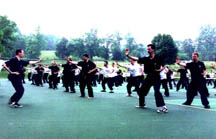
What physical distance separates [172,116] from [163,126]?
5.43ft

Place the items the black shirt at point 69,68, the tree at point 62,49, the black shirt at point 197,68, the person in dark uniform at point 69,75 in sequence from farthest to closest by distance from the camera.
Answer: the tree at point 62,49, the black shirt at point 69,68, the person in dark uniform at point 69,75, the black shirt at point 197,68

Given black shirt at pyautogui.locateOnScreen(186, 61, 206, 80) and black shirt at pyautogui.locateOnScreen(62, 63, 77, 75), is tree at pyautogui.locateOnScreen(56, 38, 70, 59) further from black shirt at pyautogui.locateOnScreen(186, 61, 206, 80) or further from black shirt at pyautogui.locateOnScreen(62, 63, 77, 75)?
black shirt at pyautogui.locateOnScreen(186, 61, 206, 80)

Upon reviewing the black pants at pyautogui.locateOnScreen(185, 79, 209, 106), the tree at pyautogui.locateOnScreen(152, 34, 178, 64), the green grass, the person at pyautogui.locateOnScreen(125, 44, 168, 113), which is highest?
the tree at pyautogui.locateOnScreen(152, 34, 178, 64)

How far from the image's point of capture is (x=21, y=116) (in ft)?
25.0

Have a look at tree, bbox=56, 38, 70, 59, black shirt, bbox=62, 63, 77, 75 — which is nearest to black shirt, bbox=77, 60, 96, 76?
black shirt, bbox=62, 63, 77, 75

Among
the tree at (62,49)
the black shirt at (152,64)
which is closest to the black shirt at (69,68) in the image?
the black shirt at (152,64)

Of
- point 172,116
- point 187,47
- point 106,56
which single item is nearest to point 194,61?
point 172,116

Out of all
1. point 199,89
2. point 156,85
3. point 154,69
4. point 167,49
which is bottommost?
point 199,89

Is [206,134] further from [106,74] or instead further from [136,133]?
[106,74]

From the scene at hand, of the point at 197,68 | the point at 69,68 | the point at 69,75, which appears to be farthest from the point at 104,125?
the point at 69,68

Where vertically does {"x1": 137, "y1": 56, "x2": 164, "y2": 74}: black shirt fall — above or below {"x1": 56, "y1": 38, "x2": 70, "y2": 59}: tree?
below

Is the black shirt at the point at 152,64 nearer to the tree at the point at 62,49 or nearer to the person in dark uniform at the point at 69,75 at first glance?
the person in dark uniform at the point at 69,75

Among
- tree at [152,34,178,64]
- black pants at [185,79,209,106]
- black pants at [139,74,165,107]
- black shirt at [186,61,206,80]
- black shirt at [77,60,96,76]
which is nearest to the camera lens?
black pants at [139,74,165,107]

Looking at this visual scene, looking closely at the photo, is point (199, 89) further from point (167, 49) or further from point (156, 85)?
point (167, 49)
